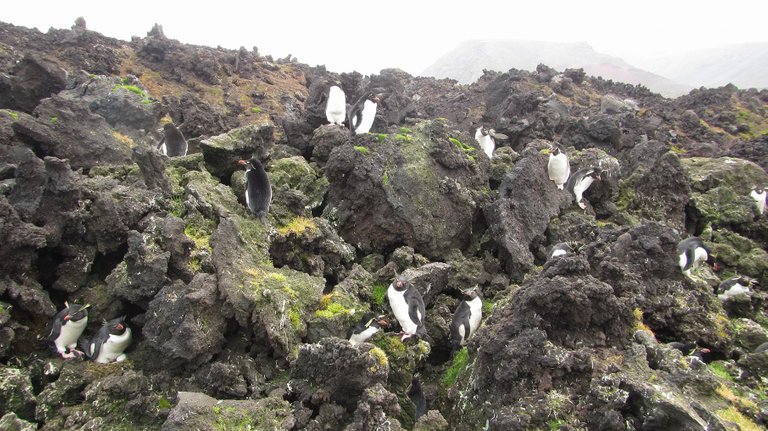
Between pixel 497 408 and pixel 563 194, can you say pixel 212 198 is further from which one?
pixel 563 194

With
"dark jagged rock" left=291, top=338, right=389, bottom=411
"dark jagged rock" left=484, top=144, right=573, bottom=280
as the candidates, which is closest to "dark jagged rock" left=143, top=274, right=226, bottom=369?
"dark jagged rock" left=291, top=338, right=389, bottom=411

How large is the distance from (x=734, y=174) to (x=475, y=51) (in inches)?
4779

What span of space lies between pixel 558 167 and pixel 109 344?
10988 millimetres

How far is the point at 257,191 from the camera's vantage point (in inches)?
365

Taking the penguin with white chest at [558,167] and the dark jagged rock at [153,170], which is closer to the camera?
the dark jagged rock at [153,170]

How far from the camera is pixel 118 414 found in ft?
20.2

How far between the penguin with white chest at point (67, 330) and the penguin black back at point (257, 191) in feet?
10.6

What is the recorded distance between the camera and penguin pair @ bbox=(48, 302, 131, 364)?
6.96 meters

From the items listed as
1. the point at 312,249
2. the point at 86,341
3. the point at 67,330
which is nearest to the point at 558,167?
the point at 312,249

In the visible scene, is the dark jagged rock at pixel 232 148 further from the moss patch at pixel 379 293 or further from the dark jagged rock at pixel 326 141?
the moss patch at pixel 379 293

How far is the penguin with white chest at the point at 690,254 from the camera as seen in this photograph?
32.5ft

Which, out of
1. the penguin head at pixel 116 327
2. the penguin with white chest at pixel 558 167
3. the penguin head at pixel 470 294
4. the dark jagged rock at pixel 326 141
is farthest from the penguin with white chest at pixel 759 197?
the penguin head at pixel 116 327

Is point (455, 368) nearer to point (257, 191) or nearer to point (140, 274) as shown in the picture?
point (257, 191)

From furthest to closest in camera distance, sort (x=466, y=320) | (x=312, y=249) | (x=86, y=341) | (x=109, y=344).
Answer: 1. (x=312, y=249)
2. (x=466, y=320)
3. (x=86, y=341)
4. (x=109, y=344)
